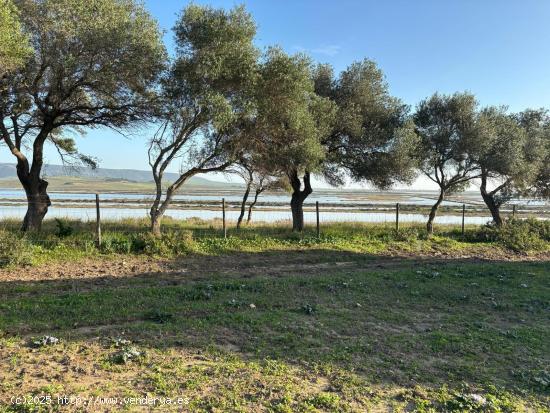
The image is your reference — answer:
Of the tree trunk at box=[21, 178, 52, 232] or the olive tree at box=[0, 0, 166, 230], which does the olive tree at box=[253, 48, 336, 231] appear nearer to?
the olive tree at box=[0, 0, 166, 230]

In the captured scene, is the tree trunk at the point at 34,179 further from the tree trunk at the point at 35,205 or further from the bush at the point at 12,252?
the bush at the point at 12,252

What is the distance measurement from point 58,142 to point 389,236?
51.2ft

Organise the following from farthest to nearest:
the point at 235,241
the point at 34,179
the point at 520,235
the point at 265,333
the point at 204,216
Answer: the point at 204,216
the point at 520,235
the point at 34,179
the point at 235,241
the point at 265,333

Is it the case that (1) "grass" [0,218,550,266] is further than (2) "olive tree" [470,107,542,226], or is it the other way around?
(2) "olive tree" [470,107,542,226]

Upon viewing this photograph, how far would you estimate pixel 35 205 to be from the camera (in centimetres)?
1577

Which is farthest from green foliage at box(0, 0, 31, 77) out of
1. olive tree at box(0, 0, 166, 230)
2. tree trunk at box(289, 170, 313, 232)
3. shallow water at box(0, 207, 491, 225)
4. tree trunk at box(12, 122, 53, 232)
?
shallow water at box(0, 207, 491, 225)

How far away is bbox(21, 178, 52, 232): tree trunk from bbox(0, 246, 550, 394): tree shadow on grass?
7.01 m

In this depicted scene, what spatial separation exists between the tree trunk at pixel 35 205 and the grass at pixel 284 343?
284 inches

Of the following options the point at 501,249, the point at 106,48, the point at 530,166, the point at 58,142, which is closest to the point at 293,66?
the point at 106,48

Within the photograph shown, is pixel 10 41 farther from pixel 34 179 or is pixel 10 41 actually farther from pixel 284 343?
pixel 284 343

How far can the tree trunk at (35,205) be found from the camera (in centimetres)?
1557

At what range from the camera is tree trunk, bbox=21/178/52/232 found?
1557cm

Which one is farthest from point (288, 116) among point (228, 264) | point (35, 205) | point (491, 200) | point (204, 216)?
point (204, 216)

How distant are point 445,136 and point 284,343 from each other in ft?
68.2
